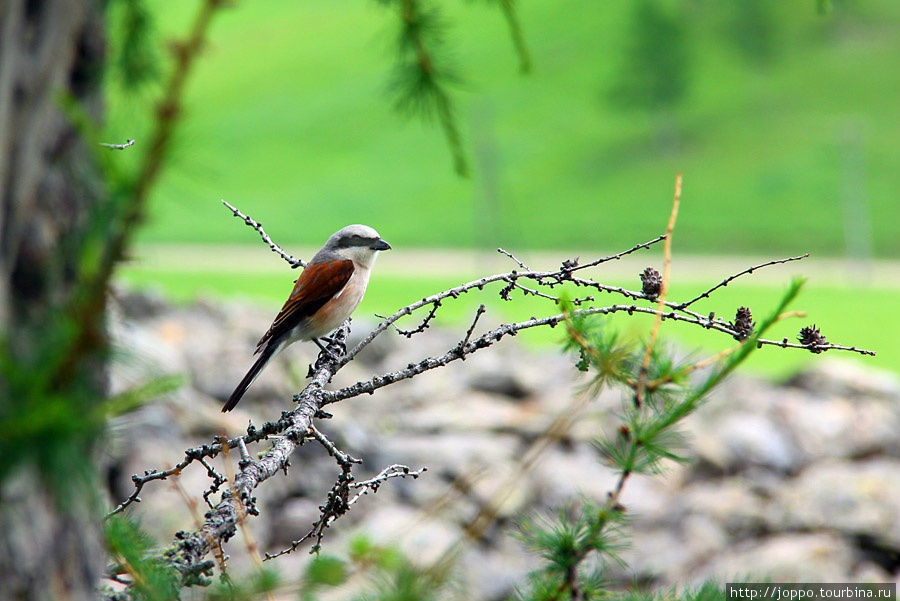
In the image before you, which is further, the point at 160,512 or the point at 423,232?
the point at 423,232

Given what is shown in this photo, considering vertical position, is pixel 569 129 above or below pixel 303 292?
above

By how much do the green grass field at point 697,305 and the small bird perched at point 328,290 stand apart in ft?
43.0

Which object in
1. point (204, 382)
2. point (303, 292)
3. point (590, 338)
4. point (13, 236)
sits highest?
point (204, 382)

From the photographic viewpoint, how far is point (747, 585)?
6.44 ft

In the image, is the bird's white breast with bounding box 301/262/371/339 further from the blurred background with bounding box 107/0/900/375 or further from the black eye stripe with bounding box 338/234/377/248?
the blurred background with bounding box 107/0/900/375

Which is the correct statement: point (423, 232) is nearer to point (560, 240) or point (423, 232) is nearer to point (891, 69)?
point (560, 240)

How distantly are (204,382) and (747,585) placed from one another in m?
10.9

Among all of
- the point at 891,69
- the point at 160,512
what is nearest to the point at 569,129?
the point at 891,69

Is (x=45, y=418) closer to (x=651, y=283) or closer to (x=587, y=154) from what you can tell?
(x=651, y=283)

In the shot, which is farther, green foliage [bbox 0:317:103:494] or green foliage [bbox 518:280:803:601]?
green foliage [bbox 518:280:803:601]

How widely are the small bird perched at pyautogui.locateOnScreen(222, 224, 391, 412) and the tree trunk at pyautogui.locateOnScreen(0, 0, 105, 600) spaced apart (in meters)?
2.84

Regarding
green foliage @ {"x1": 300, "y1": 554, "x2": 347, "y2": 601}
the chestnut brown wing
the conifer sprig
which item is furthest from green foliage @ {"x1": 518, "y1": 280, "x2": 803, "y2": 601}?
the chestnut brown wing

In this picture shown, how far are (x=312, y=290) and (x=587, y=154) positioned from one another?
5324 cm

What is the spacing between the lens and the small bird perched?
182 inches
